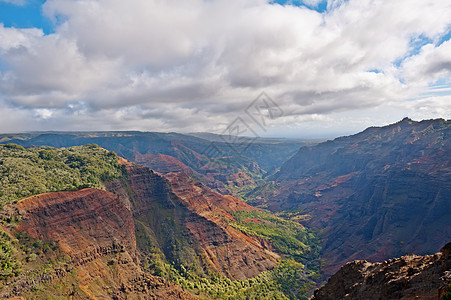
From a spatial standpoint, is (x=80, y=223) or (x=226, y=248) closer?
(x=80, y=223)

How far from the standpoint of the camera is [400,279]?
111 ft

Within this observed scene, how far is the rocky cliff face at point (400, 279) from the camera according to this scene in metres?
29.9

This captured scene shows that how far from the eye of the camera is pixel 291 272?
135 metres

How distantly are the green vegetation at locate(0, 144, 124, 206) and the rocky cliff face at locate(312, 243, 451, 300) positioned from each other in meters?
94.1

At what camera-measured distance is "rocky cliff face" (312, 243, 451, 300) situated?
2988 centimetres

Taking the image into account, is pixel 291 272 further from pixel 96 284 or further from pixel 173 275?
pixel 96 284

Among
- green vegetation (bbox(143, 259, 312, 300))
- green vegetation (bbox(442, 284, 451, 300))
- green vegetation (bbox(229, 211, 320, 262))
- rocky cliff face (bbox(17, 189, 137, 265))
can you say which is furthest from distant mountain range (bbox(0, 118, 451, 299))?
green vegetation (bbox(442, 284, 451, 300))

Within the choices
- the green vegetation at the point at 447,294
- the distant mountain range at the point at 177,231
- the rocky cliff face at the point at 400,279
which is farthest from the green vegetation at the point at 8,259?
the green vegetation at the point at 447,294

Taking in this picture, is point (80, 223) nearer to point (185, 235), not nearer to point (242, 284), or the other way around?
point (185, 235)

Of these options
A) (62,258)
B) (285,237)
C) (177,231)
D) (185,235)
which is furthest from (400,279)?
(285,237)

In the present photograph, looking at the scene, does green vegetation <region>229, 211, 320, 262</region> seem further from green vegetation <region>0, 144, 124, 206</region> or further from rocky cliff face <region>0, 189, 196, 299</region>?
green vegetation <region>0, 144, 124, 206</region>

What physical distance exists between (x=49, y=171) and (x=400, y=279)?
125m

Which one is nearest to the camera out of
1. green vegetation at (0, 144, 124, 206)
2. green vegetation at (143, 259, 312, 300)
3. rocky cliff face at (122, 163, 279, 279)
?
green vegetation at (0, 144, 124, 206)

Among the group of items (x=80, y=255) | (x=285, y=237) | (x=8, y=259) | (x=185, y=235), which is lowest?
(x=285, y=237)
